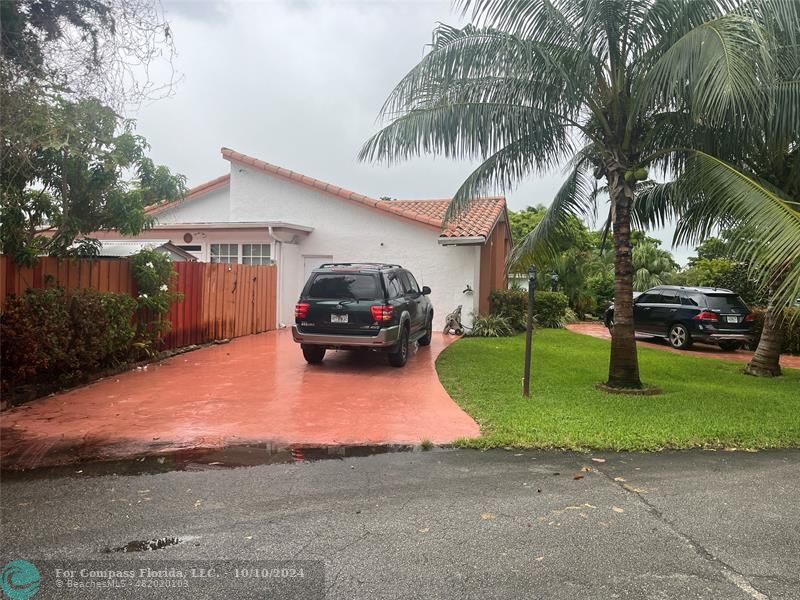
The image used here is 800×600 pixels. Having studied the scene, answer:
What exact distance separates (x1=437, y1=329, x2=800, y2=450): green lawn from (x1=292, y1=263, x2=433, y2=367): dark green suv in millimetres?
1251

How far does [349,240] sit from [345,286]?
688cm

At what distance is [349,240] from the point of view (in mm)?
17031

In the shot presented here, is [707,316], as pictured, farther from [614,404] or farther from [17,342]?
[17,342]

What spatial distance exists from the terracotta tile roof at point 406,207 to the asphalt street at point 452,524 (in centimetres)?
1027

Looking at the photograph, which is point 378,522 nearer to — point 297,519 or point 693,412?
point 297,519

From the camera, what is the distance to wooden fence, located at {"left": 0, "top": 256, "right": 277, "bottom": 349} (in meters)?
8.23

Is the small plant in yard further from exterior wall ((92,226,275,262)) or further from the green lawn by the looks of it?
exterior wall ((92,226,275,262))

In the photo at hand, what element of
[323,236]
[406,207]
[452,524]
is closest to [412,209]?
[406,207]

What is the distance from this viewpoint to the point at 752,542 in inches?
155

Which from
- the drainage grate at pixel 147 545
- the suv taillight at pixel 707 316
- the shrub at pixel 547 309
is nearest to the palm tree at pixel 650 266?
the shrub at pixel 547 309

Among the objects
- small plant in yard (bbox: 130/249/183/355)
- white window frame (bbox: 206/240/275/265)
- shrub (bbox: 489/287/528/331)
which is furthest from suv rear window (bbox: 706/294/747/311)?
small plant in yard (bbox: 130/249/183/355)

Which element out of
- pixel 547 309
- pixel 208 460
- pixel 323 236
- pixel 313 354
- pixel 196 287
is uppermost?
pixel 323 236

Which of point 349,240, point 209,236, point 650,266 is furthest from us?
point 650,266

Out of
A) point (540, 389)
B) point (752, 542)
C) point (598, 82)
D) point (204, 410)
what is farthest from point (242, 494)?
point (598, 82)
